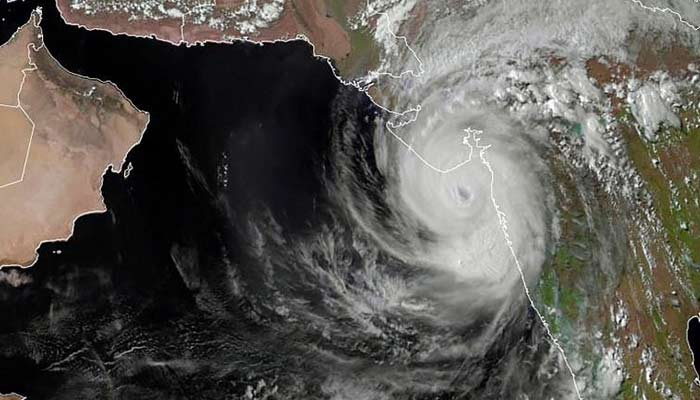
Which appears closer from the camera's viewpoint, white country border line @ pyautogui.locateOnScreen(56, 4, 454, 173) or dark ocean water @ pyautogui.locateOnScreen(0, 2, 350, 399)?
dark ocean water @ pyautogui.locateOnScreen(0, 2, 350, 399)

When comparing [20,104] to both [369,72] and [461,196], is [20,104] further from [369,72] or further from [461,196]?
[461,196]

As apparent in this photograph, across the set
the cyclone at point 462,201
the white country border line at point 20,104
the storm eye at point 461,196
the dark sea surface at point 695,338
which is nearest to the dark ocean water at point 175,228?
the white country border line at point 20,104

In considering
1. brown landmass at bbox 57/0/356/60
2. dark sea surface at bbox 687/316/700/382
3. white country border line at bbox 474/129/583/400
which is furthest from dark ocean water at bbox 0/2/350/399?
dark sea surface at bbox 687/316/700/382

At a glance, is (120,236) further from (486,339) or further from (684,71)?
(684,71)

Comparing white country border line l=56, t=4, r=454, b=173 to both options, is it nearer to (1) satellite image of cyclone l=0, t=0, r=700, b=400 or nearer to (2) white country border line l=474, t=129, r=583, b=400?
(1) satellite image of cyclone l=0, t=0, r=700, b=400

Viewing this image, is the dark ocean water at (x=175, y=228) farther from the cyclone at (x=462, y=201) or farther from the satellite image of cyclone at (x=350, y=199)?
the cyclone at (x=462, y=201)

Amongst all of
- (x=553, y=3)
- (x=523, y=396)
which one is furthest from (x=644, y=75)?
(x=523, y=396)
